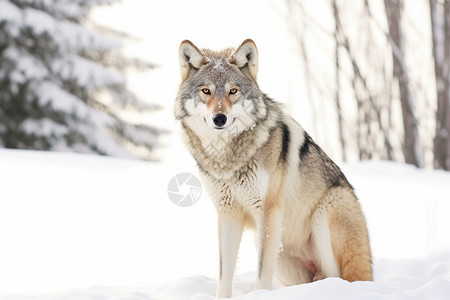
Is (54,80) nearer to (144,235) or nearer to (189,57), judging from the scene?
(144,235)

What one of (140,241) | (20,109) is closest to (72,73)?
(20,109)

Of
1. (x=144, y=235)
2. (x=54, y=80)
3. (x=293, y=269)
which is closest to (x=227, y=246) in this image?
(x=293, y=269)

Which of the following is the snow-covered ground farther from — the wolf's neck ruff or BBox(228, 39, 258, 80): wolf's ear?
BBox(228, 39, 258, 80): wolf's ear

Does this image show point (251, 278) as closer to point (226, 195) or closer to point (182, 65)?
point (226, 195)

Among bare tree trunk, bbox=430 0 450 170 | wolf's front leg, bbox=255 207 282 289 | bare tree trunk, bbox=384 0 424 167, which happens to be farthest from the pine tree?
wolf's front leg, bbox=255 207 282 289

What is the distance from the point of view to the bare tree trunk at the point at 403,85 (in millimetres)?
7656

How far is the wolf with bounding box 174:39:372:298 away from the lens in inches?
132

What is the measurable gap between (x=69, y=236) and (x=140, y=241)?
80cm

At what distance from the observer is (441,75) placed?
7602 mm

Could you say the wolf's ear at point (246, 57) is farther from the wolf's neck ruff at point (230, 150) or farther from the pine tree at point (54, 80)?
the pine tree at point (54, 80)

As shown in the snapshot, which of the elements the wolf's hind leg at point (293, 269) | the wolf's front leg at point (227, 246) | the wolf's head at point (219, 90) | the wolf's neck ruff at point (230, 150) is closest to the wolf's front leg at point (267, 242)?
the wolf's front leg at point (227, 246)

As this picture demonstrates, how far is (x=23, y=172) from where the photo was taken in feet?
22.8

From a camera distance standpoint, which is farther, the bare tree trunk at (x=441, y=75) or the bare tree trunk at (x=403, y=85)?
the bare tree trunk at (x=403, y=85)

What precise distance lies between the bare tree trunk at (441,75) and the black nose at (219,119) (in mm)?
5369
